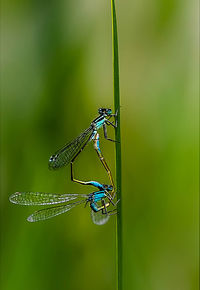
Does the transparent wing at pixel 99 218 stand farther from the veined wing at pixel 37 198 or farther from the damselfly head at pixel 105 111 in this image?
the damselfly head at pixel 105 111

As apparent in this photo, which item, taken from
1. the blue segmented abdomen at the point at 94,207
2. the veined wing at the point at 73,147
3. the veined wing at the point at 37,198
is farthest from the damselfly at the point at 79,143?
the blue segmented abdomen at the point at 94,207

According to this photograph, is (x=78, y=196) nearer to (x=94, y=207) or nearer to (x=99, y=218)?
(x=94, y=207)

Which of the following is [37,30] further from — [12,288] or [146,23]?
[12,288]

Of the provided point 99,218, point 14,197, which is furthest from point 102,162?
point 14,197

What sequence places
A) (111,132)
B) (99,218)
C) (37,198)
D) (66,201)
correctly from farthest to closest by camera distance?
(111,132) → (66,201) → (37,198) → (99,218)

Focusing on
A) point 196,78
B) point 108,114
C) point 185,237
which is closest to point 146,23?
point 196,78
